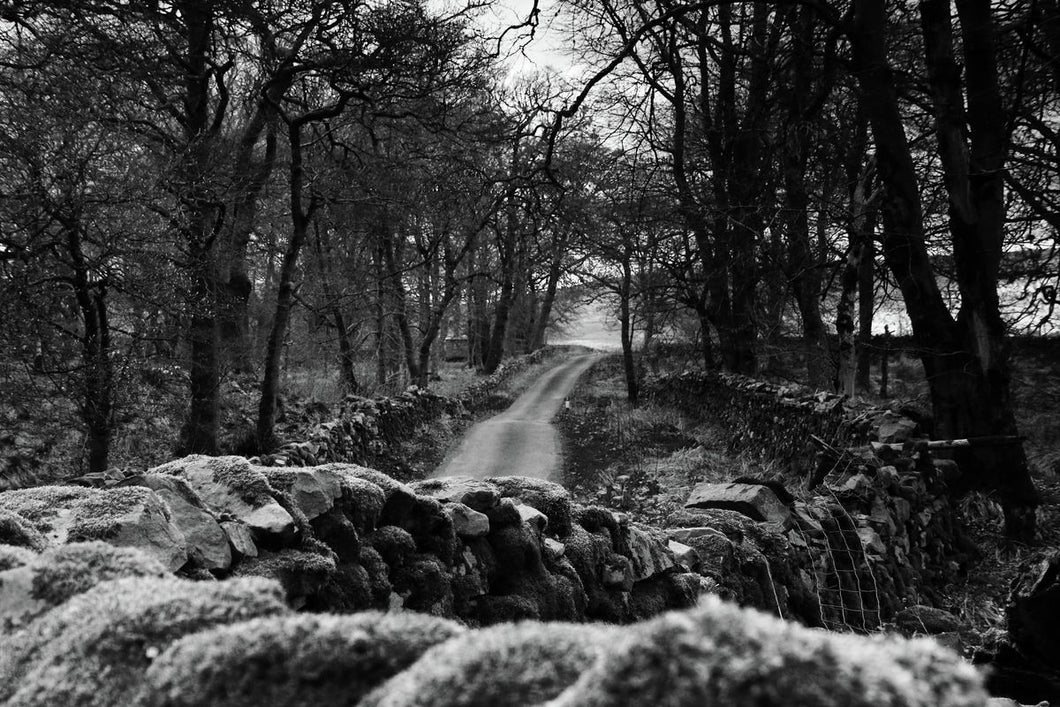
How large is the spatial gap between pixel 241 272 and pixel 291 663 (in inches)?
669

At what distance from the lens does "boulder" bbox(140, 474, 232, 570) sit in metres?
2.67

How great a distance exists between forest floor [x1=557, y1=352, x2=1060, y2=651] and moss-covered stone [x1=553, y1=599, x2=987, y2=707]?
459 centimetres

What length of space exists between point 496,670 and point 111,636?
30.0 inches

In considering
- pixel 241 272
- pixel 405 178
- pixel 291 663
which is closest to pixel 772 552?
pixel 291 663

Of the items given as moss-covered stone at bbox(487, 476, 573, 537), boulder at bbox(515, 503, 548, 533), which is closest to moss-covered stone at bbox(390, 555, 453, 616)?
boulder at bbox(515, 503, 548, 533)

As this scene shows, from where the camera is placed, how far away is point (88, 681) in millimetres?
1206

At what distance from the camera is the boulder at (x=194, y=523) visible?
2.67 metres

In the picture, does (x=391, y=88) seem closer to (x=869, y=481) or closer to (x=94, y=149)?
(x=94, y=149)

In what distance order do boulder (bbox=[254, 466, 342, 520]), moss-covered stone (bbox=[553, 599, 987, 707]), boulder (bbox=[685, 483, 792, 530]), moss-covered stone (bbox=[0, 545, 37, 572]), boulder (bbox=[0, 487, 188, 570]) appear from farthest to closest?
boulder (bbox=[685, 483, 792, 530])
boulder (bbox=[254, 466, 342, 520])
boulder (bbox=[0, 487, 188, 570])
moss-covered stone (bbox=[0, 545, 37, 572])
moss-covered stone (bbox=[553, 599, 987, 707])

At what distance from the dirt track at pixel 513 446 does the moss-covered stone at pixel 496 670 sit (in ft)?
34.7

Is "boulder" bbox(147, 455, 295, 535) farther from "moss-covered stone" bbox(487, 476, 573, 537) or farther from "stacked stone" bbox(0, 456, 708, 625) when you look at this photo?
"moss-covered stone" bbox(487, 476, 573, 537)

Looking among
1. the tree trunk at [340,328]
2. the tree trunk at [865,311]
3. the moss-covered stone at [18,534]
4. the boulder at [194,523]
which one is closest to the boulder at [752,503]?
the boulder at [194,523]

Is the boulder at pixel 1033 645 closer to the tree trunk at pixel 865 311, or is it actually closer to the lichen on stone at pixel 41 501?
the lichen on stone at pixel 41 501

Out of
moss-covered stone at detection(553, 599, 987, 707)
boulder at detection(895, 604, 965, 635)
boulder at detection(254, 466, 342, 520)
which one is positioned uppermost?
moss-covered stone at detection(553, 599, 987, 707)
